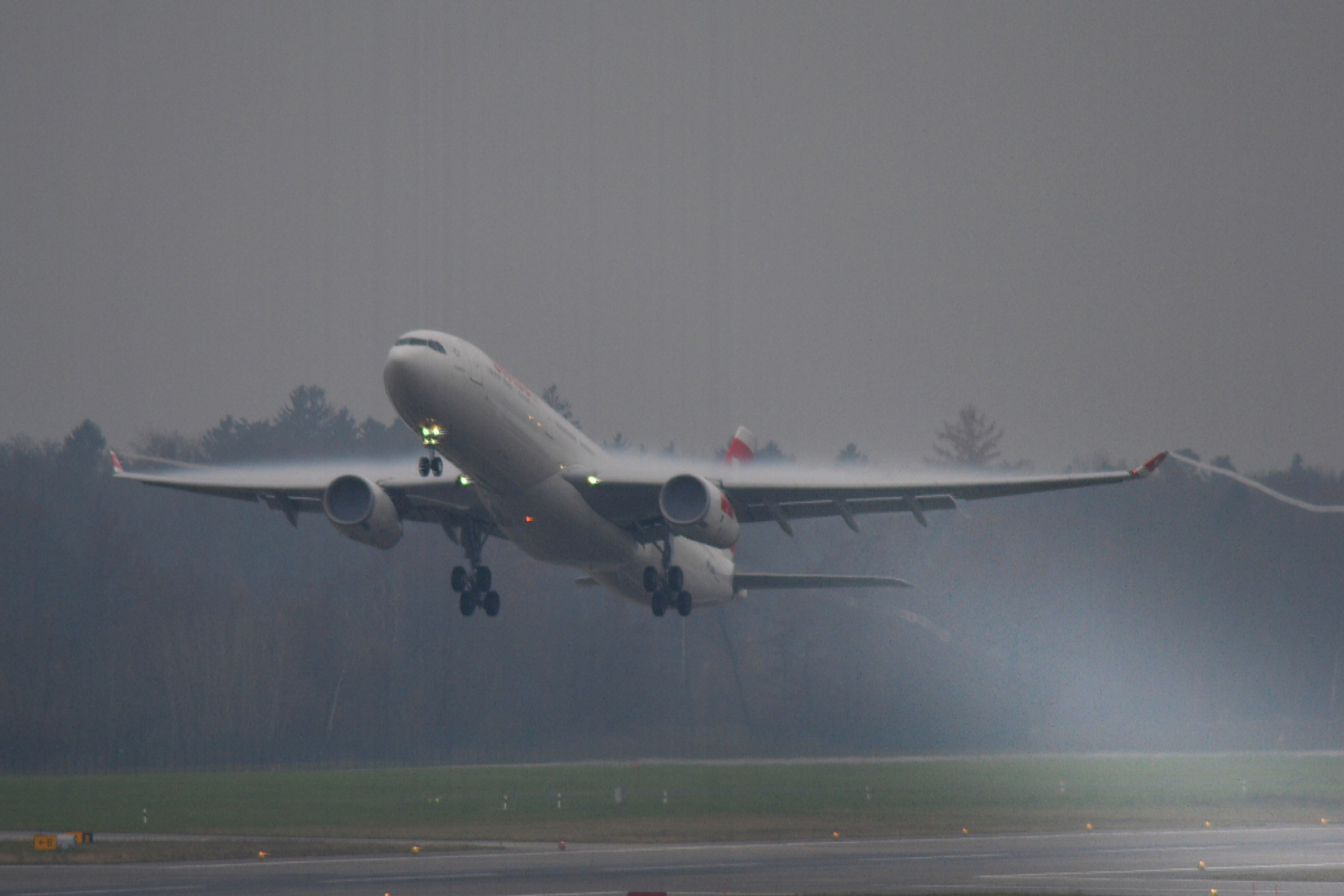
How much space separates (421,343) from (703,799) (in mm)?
16773

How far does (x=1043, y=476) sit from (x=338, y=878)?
1710cm

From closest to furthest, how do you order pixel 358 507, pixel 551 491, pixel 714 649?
pixel 551 491, pixel 358 507, pixel 714 649

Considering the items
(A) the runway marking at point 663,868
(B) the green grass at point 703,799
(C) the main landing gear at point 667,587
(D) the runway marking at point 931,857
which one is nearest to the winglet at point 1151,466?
(D) the runway marking at point 931,857

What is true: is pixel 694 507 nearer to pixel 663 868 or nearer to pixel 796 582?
pixel 663 868

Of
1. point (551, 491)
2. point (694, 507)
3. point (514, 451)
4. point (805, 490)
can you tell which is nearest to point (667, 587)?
point (694, 507)

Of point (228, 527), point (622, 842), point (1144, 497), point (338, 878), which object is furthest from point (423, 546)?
point (338, 878)

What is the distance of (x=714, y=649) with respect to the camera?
66938mm

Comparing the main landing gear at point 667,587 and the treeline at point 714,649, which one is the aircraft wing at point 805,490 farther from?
the treeline at point 714,649

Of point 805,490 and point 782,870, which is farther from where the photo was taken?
point 805,490

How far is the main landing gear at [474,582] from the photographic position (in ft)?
126

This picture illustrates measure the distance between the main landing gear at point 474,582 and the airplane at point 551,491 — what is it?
0.04 metres

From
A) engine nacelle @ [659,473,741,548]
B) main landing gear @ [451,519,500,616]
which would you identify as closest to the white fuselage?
engine nacelle @ [659,473,741,548]

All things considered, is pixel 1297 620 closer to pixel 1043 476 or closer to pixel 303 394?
pixel 1043 476

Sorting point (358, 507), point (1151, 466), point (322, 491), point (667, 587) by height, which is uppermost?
point (322, 491)
